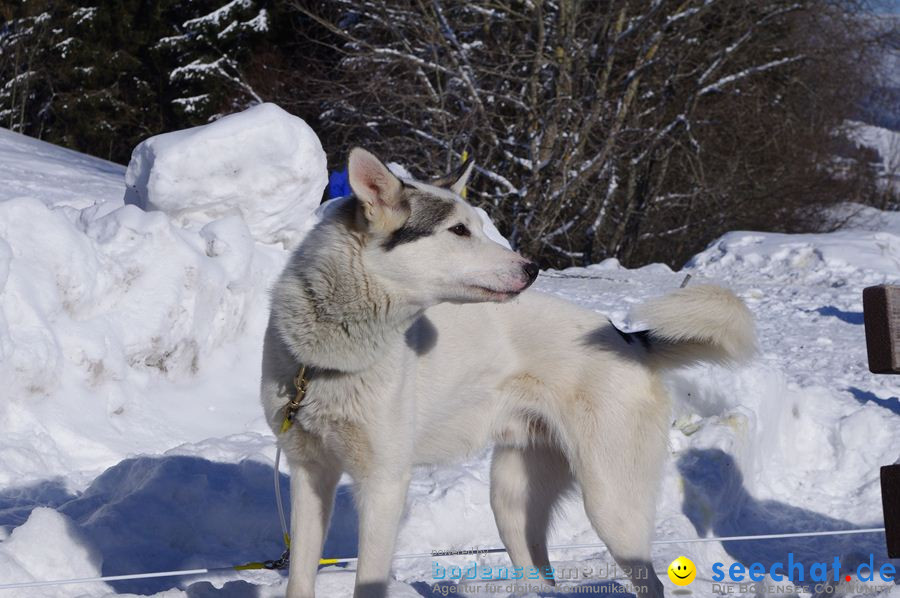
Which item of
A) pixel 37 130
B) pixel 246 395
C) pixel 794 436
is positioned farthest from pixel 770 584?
pixel 37 130

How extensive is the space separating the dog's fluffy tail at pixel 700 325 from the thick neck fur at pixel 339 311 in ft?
3.55

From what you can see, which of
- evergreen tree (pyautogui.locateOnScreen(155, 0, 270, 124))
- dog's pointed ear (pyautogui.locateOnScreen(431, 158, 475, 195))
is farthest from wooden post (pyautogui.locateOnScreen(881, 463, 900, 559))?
evergreen tree (pyautogui.locateOnScreen(155, 0, 270, 124))

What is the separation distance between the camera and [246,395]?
707 cm

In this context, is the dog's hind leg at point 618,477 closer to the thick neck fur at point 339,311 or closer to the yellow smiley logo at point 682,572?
the yellow smiley logo at point 682,572

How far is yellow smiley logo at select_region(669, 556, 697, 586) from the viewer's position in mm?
4230

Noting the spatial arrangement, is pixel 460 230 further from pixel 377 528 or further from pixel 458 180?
pixel 377 528

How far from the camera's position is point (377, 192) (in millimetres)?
3398

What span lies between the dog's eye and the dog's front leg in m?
0.89

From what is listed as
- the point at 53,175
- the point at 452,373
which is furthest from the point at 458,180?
the point at 53,175

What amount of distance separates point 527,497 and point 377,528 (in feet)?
3.95

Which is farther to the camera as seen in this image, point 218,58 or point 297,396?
point 218,58

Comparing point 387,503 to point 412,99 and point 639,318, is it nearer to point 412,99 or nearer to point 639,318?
point 639,318

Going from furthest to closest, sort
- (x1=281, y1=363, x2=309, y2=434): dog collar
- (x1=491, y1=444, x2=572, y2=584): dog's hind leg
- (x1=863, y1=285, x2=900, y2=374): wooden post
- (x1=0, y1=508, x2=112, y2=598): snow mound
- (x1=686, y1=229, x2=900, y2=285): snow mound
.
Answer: (x1=686, y1=229, x2=900, y2=285): snow mound → (x1=491, y1=444, x2=572, y2=584): dog's hind leg → (x1=0, y1=508, x2=112, y2=598): snow mound → (x1=281, y1=363, x2=309, y2=434): dog collar → (x1=863, y1=285, x2=900, y2=374): wooden post

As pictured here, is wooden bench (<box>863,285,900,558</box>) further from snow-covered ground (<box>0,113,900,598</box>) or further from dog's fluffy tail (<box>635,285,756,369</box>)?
snow-covered ground (<box>0,113,900,598</box>)
